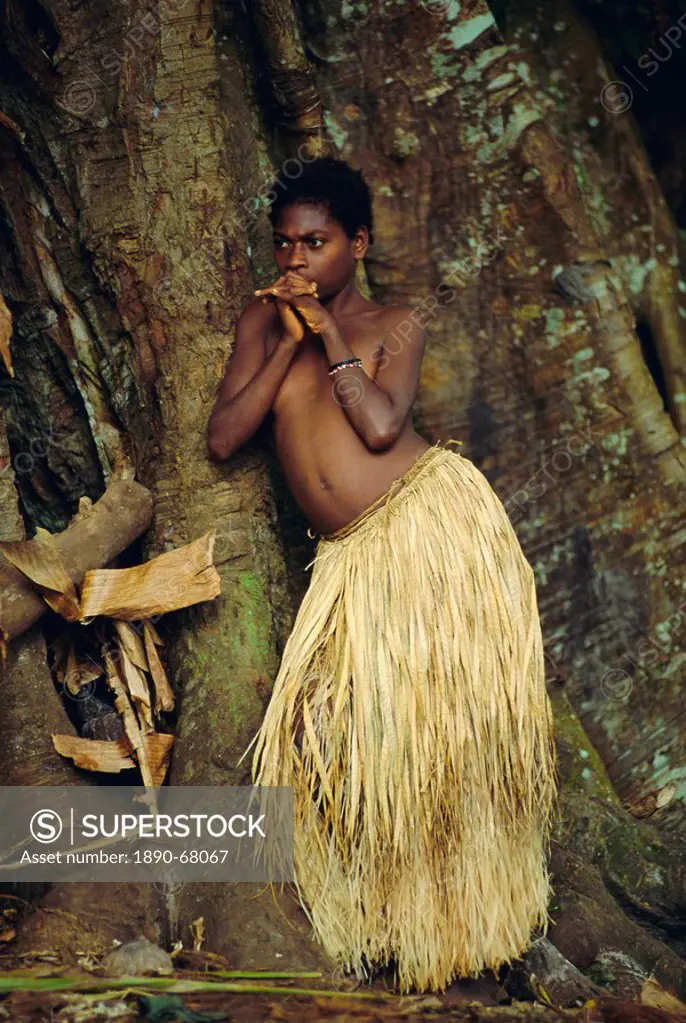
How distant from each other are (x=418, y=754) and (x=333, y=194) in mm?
1387

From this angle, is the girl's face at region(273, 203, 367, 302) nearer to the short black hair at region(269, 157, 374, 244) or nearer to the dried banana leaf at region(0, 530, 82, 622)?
the short black hair at region(269, 157, 374, 244)

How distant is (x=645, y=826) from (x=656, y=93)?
2710mm

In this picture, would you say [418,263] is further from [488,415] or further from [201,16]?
[201,16]

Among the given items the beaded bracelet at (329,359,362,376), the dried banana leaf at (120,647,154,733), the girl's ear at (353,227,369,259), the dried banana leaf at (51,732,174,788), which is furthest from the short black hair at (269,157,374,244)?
the dried banana leaf at (51,732,174,788)

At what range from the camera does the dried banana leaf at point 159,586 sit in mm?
2961

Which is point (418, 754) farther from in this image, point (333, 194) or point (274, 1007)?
point (333, 194)

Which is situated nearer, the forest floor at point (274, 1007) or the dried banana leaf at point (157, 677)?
the forest floor at point (274, 1007)

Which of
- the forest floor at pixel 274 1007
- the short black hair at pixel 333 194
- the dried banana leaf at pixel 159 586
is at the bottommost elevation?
the forest floor at pixel 274 1007

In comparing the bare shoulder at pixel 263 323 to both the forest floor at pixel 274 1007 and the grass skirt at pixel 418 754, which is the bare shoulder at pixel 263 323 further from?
the forest floor at pixel 274 1007

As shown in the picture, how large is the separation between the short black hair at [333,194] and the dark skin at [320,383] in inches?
1.1

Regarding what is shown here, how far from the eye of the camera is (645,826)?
3.33m

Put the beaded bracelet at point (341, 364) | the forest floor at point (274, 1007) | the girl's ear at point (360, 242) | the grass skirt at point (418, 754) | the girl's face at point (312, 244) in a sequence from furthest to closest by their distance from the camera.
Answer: the girl's ear at point (360, 242) < the girl's face at point (312, 244) < the beaded bracelet at point (341, 364) < the grass skirt at point (418, 754) < the forest floor at point (274, 1007)

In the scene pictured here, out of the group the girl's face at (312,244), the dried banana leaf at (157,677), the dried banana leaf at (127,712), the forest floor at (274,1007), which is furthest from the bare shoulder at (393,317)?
the forest floor at (274,1007)

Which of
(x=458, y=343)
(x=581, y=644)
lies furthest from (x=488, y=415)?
(x=581, y=644)
